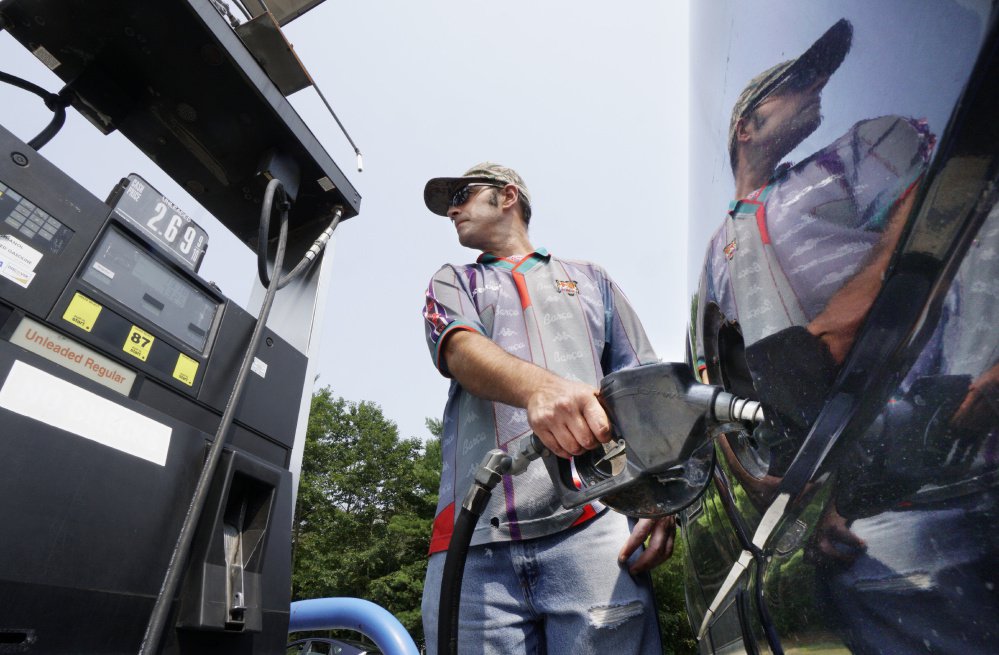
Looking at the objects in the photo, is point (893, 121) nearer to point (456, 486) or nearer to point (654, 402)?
point (654, 402)

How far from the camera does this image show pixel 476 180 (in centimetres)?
228

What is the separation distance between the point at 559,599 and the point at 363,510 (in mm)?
25307

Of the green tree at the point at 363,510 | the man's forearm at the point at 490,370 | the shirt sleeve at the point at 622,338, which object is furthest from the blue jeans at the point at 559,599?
the green tree at the point at 363,510

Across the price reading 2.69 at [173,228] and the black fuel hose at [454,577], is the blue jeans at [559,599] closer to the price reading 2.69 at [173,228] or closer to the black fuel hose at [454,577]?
the black fuel hose at [454,577]

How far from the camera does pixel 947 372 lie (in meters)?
0.54

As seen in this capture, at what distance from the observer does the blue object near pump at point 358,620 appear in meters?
2.58

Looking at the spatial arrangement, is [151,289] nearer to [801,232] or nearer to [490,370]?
[490,370]

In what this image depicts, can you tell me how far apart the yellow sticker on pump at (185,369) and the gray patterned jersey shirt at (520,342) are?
59 cm

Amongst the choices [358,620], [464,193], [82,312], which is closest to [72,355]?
[82,312]

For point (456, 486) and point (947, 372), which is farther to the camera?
point (456, 486)

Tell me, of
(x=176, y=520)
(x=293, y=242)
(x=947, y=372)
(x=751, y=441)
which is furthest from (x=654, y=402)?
(x=293, y=242)

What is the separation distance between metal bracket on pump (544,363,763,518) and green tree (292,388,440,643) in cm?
2134

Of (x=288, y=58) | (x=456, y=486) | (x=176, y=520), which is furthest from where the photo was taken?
(x=288, y=58)

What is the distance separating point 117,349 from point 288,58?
3.78 feet
